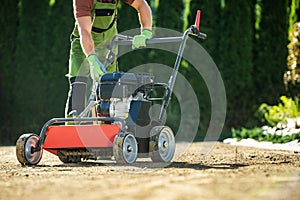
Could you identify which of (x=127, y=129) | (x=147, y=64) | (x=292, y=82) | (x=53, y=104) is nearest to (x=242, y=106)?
(x=292, y=82)

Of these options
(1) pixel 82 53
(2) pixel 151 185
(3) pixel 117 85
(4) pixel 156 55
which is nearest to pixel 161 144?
(3) pixel 117 85

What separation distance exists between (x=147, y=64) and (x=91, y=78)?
14.9 feet

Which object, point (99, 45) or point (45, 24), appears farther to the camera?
point (45, 24)

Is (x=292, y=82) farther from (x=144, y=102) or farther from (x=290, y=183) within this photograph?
(x=290, y=183)

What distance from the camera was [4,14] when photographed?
9.73 meters

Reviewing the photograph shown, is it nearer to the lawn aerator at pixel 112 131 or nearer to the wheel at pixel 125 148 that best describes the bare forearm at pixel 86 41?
the lawn aerator at pixel 112 131

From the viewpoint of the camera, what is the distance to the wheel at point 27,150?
4355 mm

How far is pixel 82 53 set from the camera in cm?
504

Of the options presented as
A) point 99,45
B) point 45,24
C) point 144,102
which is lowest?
point 144,102

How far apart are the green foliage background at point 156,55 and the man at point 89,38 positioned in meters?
4.54

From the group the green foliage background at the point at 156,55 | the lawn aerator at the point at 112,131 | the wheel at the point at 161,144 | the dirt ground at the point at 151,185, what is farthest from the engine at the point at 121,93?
→ the green foliage background at the point at 156,55

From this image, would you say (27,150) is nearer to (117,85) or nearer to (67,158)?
(67,158)

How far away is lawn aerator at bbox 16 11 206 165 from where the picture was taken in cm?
421

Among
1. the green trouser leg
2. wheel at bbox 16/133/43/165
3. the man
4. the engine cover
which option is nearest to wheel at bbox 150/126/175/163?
the engine cover
